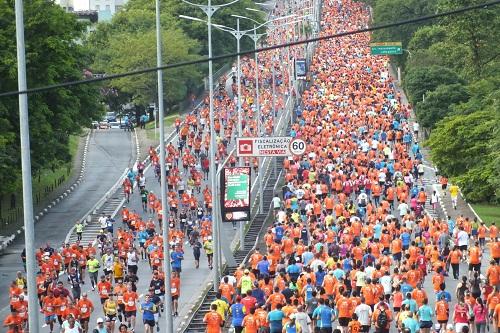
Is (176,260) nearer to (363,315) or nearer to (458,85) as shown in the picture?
(363,315)

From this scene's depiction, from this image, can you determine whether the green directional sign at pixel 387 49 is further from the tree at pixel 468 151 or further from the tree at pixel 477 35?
the tree at pixel 468 151

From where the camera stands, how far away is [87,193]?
2630 inches

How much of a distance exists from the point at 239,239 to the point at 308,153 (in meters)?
13.6

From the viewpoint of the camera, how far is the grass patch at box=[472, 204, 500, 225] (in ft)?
181

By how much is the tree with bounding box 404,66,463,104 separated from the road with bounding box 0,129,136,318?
16.2 meters

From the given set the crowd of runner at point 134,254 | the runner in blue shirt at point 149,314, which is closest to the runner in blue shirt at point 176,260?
the crowd of runner at point 134,254

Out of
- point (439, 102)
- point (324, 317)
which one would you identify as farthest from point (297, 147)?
point (439, 102)

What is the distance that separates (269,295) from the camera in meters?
33.1

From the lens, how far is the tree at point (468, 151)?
195 ft

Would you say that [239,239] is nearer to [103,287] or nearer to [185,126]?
[103,287]

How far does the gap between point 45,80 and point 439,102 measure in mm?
25549

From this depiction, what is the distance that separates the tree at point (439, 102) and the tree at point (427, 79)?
14.6ft

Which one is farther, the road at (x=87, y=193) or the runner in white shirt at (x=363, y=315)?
the road at (x=87, y=193)

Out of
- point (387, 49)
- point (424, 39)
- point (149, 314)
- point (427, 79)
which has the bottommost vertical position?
point (149, 314)
